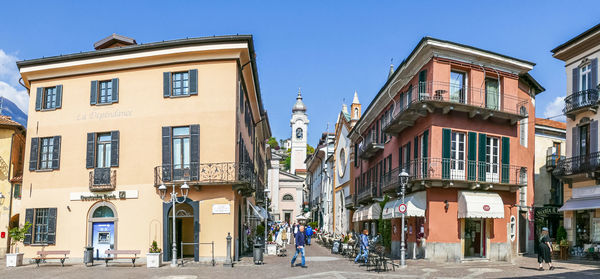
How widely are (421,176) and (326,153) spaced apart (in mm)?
42517

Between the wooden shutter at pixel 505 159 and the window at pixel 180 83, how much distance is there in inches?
571

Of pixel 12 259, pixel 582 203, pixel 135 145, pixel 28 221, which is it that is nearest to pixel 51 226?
pixel 28 221

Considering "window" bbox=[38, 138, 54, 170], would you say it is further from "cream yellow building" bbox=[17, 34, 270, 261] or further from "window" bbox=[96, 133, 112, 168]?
"window" bbox=[96, 133, 112, 168]

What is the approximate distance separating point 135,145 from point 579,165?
20287mm

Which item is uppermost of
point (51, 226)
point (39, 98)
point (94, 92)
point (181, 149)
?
point (94, 92)

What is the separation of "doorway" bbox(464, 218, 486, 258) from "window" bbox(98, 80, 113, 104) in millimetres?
16983

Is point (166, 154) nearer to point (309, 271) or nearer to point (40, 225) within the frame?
point (40, 225)

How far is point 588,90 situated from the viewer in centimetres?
2483

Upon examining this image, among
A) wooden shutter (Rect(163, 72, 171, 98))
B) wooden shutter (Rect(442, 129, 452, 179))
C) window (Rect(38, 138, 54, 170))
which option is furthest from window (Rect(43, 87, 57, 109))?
wooden shutter (Rect(442, 129, 452, 179))

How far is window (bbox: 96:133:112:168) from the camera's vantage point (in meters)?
24.2

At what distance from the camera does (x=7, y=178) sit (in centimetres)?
2916

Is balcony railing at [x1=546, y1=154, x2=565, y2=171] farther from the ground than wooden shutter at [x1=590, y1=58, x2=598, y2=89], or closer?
closer

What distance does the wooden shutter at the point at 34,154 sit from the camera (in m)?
24.9

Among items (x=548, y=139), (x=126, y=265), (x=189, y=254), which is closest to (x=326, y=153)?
(x=548, y=139)
